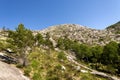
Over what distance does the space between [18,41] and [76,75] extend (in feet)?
54.7

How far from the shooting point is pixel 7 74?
1315 inches

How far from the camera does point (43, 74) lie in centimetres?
4231

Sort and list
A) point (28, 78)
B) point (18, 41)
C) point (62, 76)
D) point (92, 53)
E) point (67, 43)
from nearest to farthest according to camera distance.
Result: point (28, 78) < point (62, 76) < point (18, 41) < point (92, 53) < point (67, 43)

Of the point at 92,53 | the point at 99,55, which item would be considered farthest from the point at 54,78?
the point at 92,53

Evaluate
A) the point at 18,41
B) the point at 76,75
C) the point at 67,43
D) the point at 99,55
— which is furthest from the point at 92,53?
the point at 18,41

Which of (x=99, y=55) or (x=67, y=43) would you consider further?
(x=67, y=43)

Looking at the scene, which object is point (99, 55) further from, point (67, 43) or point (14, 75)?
point (14, 75)

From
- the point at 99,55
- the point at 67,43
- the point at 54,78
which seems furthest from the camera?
the point at 67,43

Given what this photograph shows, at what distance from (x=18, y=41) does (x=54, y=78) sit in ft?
42.7

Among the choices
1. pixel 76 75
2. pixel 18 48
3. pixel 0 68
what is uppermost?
pixel 18 48

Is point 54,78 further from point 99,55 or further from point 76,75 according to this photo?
point 99,55

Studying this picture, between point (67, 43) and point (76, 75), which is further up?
point (67, 43)

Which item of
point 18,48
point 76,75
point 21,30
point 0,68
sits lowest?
point 76,75

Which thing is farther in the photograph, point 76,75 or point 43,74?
Result: point 76,75
